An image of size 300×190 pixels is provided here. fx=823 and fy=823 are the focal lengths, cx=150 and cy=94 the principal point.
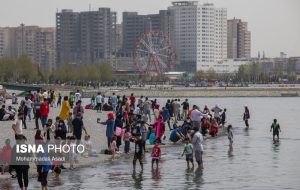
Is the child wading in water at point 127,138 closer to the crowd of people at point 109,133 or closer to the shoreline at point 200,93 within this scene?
the crowd of people at point 109,133

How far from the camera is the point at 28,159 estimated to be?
68.0ft

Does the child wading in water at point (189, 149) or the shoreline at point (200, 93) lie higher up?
the child wading in water at point (189, 149)

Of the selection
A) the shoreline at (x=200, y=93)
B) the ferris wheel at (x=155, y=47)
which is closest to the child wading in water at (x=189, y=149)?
the shoreline at (x=200, y=93)

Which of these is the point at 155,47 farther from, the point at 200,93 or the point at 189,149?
the point at 189,149

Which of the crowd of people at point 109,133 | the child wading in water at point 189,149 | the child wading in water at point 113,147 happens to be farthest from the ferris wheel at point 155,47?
the child wading in water at point 189,149

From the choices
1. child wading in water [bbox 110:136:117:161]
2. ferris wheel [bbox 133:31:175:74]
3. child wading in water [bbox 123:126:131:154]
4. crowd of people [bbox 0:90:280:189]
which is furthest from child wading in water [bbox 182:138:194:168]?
ferris wheel [bbox 133:31:175:74]

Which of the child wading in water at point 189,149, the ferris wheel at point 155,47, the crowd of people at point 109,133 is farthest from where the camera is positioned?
the ferris wheel at point 155,47

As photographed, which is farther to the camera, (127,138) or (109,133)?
(127,138)

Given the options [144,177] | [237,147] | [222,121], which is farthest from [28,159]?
[222,121]

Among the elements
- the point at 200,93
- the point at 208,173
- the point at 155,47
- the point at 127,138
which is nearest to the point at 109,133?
the point at 127,138

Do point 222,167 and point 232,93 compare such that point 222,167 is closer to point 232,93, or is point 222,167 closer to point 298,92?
point 232,93

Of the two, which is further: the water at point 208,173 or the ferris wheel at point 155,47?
the ferris wheel at point 155,47

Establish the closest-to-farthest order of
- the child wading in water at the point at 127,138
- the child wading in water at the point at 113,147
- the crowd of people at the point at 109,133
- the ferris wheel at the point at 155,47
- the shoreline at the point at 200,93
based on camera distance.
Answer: the crowd of people at the point at 109,133 → the child wading in water at the point at 113,147 → the child wading in water at the point at 127,138 → the shoreline at the point at 200,93 → the ferris wheel at the point at 155,47

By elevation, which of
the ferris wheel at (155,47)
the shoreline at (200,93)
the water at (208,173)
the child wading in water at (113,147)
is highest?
the ferris wheel at (155,47)
